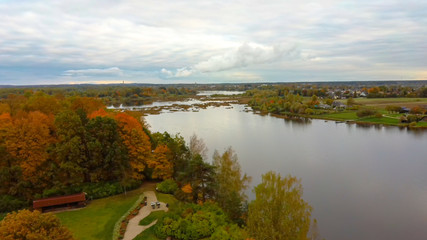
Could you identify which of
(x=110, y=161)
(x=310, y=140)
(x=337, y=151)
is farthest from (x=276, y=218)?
(x=310, y=140)

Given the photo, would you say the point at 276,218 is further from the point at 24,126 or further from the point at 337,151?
the point at 337,151

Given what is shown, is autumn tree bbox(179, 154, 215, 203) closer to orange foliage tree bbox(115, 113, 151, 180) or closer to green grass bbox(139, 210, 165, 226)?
green grass bbox(139, 210, 165, 226)

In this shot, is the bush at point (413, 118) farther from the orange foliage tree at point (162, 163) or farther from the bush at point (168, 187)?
the bush at point (168, 187)

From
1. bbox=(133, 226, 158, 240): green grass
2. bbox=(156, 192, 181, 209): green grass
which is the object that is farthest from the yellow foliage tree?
bbox=(133, 226, 158, 240): green grass

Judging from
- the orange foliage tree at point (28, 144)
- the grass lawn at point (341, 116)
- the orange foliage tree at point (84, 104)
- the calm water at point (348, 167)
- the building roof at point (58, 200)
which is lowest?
the calm water at point (348, 167)

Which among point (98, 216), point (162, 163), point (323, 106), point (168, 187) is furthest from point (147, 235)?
point (323, 106)

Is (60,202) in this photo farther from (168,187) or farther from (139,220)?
(168,187)

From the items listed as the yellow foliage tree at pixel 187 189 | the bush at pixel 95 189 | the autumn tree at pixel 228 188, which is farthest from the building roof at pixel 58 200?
the autumn tree at pixel 228 188
